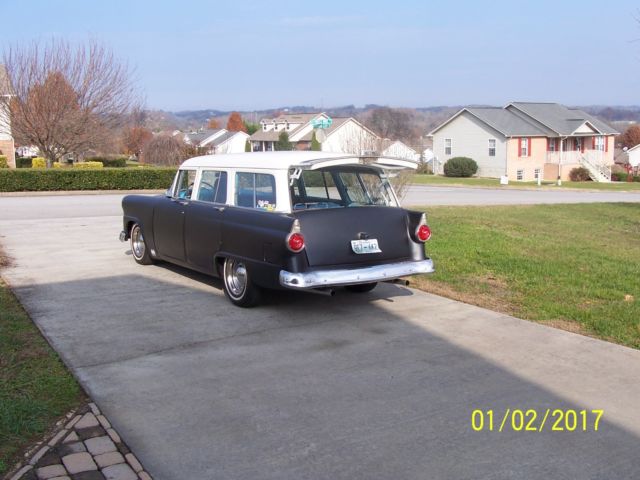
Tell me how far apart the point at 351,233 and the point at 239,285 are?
137cm

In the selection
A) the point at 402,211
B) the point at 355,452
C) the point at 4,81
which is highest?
the point at 4,81

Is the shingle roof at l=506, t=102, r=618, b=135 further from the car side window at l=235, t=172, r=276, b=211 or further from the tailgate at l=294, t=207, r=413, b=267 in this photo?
the car side window at l=235, t=172, r=276, b=211

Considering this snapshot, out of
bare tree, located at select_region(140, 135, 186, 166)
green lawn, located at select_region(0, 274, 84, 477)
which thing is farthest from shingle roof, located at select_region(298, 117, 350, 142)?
green lawn, located at select_region(0, 274, 84, 477)

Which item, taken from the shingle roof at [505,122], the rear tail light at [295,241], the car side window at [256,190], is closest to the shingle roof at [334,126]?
the shingle roof at [505,122]

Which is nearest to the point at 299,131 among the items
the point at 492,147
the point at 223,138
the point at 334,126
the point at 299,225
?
the point at 334,126

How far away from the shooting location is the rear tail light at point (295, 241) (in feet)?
21.3

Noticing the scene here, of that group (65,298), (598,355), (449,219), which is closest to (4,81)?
(449,219)

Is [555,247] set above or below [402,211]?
below

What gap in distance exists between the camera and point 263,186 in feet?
23.6

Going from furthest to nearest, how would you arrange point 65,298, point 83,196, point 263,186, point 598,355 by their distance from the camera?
point 83,196
point 65,298
point 263,186
point 598,355

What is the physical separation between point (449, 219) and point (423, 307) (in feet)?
29.3

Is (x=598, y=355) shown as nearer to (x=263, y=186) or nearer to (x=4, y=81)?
(x=263, y=186)
